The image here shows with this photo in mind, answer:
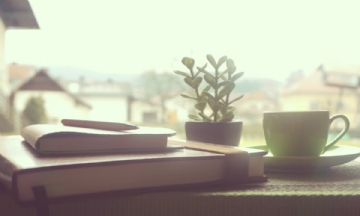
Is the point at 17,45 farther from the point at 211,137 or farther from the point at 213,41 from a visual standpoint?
the point at 211,137

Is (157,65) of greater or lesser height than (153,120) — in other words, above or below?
above

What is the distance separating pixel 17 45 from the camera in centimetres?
124

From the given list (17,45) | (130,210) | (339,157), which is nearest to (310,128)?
(339,157)

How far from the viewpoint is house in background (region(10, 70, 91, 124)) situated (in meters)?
1.24

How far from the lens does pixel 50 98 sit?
1.27 metres

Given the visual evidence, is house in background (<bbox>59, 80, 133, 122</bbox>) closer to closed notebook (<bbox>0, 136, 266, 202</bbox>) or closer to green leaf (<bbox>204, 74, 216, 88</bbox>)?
green leaf (<bbox>204, 74, 216, 88</bbox>)

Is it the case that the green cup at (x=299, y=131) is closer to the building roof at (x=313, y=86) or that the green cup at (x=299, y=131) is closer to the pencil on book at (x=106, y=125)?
the pencil on book at (x=106, y=125)

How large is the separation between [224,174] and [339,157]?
0.76ft

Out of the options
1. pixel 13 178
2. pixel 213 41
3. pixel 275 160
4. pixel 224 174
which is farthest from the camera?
pixel 213 41

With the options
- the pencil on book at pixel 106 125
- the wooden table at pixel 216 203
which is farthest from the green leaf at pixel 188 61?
the wooden table at pixel 216 203

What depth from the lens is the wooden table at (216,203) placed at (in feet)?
1.56

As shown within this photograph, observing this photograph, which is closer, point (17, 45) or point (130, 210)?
point (130, 210)

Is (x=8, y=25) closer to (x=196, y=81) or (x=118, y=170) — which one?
(x=196, y=81)

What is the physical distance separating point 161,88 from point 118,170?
84 centimetres
